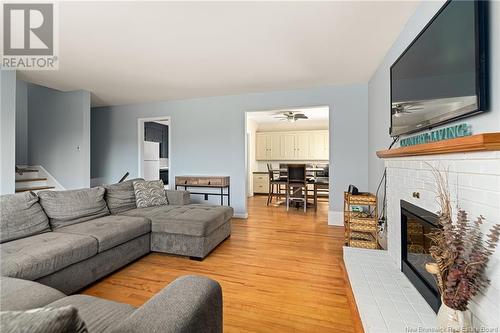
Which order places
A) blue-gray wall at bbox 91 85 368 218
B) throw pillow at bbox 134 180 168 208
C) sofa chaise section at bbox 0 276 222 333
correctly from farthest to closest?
blue-gray wall at bbox 91 85 368 218 < throw pillow at bbox 134 180 168 208 < sofa chaise section at bbox 0 276 222 333

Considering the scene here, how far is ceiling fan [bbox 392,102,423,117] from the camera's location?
1.73 meters

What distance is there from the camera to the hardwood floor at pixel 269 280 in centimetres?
160

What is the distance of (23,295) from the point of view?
1.12m

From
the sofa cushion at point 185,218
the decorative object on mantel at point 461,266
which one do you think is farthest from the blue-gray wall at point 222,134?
the decorative object on mantel at point 461,266

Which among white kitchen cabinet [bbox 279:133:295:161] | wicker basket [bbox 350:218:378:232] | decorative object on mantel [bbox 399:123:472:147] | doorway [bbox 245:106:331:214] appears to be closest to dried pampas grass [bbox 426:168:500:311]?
decorative object on mantel [bbox 399:123:472:147]

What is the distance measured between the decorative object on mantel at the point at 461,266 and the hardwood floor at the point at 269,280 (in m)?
0.54

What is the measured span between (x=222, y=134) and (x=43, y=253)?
338cm

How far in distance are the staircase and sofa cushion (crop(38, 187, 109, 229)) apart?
226cm

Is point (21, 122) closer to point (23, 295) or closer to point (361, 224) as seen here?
point (23, 295)

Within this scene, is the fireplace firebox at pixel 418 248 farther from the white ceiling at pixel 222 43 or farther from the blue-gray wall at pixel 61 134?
the blue-gray wall at pixel 61 134

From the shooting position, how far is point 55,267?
1.69 m

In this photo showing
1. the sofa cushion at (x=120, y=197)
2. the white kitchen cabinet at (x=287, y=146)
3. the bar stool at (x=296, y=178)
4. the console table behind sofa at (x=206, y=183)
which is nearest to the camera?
the sofa cushion at (x=120, y=197)

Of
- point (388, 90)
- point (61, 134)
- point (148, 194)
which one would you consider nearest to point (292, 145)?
point (388, 90)

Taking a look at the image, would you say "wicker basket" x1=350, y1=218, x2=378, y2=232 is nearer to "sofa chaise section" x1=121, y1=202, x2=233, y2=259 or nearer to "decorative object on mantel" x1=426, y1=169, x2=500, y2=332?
"sofa chaise section" x1=121, y1=202, x2=233, y2=259
